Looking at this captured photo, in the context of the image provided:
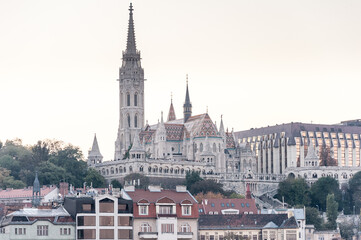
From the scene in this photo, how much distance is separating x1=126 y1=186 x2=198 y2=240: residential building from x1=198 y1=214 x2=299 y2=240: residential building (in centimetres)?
893

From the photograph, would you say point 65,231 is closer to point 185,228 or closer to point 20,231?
point 20,231

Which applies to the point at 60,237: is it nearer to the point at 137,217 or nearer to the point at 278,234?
the point at 137,217

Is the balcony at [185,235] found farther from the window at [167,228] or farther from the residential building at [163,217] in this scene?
the window at [167,228]

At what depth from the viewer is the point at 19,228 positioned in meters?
140

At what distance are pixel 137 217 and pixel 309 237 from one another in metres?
58.1

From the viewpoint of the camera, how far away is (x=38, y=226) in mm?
141375

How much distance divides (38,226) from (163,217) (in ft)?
47.0

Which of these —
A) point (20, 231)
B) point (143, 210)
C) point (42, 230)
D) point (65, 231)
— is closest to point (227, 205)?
point (143, 210)

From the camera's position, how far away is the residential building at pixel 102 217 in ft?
469

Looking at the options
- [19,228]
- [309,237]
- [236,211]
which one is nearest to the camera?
[19,228]

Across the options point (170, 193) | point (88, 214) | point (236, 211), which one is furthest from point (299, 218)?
point (88, 214)

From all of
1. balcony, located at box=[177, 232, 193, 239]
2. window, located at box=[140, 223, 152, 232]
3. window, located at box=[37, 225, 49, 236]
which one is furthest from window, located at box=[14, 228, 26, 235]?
balcony, located at box=[177, 232, 193, 239]

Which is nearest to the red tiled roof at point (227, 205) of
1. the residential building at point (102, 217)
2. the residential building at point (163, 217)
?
the residential building at point (163, 217)

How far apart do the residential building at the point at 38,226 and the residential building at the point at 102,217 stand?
1138 mm
